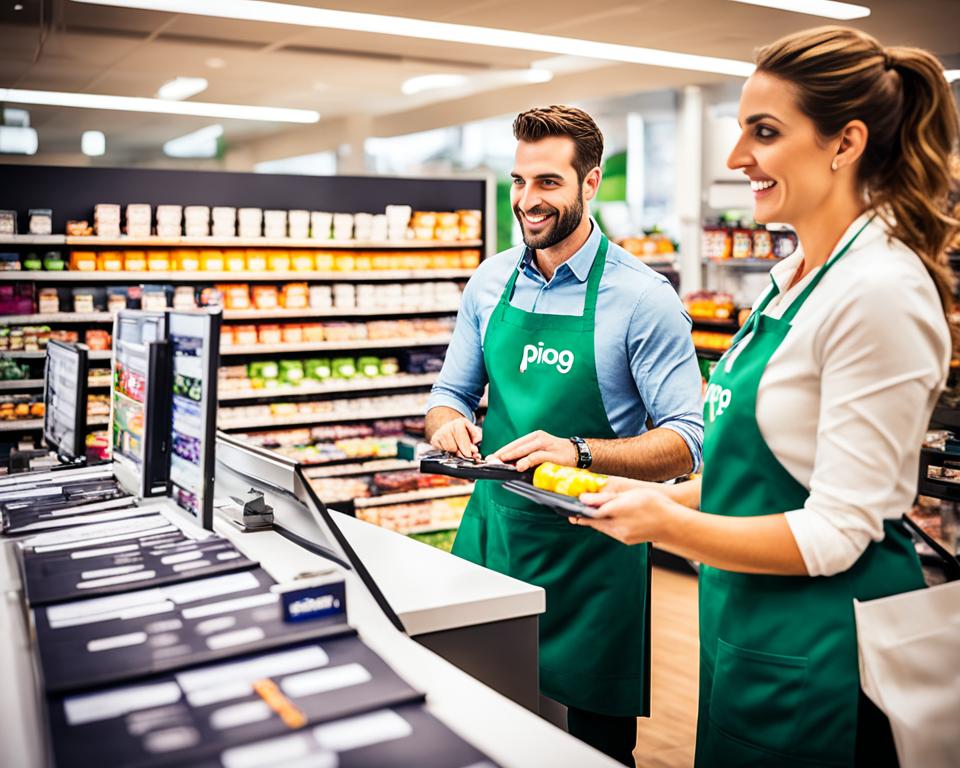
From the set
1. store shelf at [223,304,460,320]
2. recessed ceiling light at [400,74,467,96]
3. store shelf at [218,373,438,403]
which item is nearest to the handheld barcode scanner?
store shelf at [223,304,460,320]

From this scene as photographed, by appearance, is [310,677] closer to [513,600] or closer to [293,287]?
[513,600]

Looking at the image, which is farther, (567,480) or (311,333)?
(311,333)

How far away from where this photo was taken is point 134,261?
19.4ft

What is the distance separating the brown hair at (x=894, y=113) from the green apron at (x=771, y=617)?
0.34 ft

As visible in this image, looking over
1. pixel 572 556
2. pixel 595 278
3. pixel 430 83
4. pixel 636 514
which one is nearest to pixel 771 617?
pixel 636 514

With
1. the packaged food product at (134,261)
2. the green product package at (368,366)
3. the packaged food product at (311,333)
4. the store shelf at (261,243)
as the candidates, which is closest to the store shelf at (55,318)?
the packaged food product at (134,261)

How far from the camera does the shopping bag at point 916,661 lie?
4.61 ft

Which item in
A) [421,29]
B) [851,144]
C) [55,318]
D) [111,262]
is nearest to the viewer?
[851,144]

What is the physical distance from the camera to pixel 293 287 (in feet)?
21.0

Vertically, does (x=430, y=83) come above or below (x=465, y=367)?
above

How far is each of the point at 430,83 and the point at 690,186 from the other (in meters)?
3.15

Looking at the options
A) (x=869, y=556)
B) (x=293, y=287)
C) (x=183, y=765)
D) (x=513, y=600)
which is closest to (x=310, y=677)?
(x=183, y=765)

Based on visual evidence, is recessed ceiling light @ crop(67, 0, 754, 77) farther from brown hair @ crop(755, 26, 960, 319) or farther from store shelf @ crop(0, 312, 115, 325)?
brown hair @ crop(755, 26, 960, 319)

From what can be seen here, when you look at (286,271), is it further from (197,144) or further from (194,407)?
(197,144)
